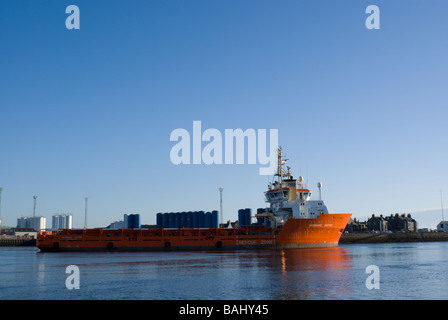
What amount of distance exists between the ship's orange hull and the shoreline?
62581 millimetres

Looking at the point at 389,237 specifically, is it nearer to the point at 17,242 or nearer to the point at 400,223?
the point at 400,223

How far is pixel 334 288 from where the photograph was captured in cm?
2542

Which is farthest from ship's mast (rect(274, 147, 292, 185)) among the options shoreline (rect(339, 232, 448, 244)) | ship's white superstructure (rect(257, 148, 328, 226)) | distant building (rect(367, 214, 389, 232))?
distant building (rect(367, 214, 389, 232))

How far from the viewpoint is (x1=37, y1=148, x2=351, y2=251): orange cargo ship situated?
210ft

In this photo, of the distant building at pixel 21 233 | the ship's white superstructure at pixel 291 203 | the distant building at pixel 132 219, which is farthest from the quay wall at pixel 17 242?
the ship's white superstructure at pixel 291 203

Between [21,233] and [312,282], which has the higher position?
[312,282]

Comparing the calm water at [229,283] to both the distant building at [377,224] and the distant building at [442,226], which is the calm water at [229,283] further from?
the distant building at [442,226]

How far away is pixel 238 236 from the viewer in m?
65.4

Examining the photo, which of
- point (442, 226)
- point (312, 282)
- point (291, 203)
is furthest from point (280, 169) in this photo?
point (442, 226)

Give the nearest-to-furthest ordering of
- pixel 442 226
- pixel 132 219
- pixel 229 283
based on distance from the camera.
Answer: pixel 229 283, pixel 132 219, pixel 442 226

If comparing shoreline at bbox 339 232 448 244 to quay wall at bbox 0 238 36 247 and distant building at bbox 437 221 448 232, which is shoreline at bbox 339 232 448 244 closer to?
distant building at bbox 437 221 448 232

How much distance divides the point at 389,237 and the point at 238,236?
277 feet
